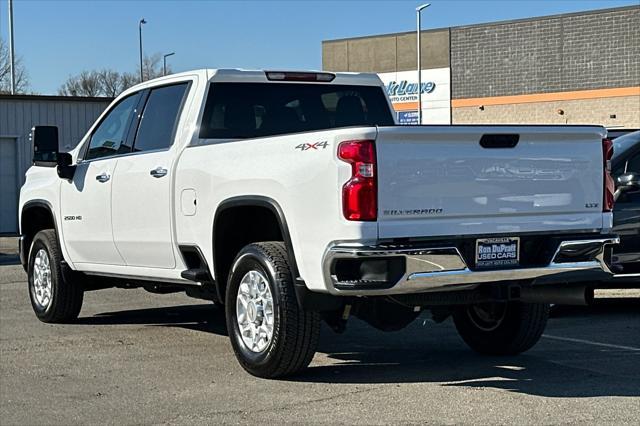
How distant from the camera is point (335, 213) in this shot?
6207 millimetres

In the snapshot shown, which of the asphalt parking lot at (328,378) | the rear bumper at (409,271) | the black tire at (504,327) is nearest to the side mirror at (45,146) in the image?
the asphalt parking lot at (328,378)

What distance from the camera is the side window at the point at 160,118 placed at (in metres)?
8.38

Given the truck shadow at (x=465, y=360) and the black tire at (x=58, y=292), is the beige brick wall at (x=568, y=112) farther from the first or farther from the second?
the black tire at (x=58, y=292)

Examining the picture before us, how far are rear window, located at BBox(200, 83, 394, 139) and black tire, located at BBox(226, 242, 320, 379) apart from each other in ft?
5.02

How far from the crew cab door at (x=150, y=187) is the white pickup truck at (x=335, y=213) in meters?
0.02

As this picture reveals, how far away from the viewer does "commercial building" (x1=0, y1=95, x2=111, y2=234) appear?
27297 mm

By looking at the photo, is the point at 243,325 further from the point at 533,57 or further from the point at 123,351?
the point at 533,57

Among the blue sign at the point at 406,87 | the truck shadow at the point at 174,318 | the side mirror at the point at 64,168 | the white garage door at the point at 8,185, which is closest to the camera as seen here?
the side mirror at the point at 64,168

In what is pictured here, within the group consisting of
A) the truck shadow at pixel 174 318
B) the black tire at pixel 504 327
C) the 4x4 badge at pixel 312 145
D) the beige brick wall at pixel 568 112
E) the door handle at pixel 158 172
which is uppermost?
the beige brick wall at pixel 568 112

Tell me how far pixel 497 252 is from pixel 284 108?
107 inches

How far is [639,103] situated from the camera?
1727 inches

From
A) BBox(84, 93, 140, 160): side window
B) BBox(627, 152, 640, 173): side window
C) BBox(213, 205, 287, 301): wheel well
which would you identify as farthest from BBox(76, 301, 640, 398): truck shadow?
BBox(84, 93, 140, 160): side window

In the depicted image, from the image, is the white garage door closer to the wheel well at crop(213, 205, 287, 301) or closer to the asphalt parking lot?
the asphalt parking lot

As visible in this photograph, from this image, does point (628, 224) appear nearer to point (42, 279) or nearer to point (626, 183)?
point (626, 183)
